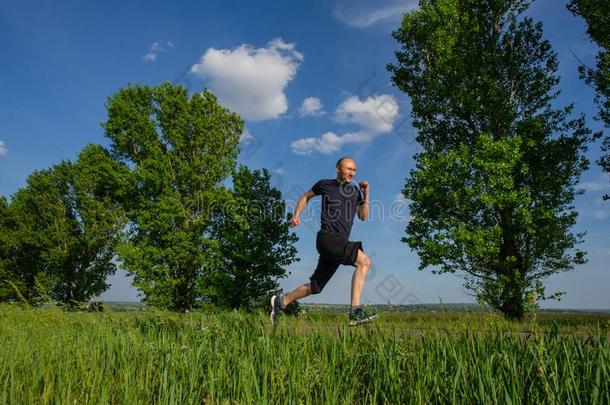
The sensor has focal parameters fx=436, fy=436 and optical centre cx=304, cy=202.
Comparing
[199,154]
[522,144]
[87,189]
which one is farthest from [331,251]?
[87,189]

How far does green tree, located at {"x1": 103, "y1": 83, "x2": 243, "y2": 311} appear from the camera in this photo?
87.9 feet

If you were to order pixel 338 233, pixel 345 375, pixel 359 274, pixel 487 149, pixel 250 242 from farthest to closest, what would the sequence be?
1. pixel 250 242
2. pixel 487 149
3. pixel 338 233
4. pixel 359 274
5. pixel 345 375

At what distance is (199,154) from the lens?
30312mm

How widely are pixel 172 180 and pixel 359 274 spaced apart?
23.6 m

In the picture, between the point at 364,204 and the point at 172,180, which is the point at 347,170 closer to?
the point at 364,204

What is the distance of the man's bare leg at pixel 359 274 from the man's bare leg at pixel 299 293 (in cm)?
86

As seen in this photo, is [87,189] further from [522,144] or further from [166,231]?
[522,144]

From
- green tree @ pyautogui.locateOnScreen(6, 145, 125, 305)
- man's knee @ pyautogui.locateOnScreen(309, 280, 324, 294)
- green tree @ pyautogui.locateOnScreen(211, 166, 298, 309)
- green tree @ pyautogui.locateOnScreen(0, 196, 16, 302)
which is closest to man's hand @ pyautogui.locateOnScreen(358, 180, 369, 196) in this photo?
man's knee @ pyautogui.locateOnScreen(309, 280, 324, 294)

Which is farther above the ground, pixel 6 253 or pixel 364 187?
pixel 6 253

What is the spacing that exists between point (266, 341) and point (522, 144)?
63.9 ft

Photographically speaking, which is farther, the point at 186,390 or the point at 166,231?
the point at 166,231

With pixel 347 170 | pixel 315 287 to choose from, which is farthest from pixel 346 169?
pixel 315 287

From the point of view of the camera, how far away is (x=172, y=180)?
28656mm

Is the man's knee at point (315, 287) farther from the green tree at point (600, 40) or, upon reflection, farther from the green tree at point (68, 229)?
the green tree at point (68, 229)
